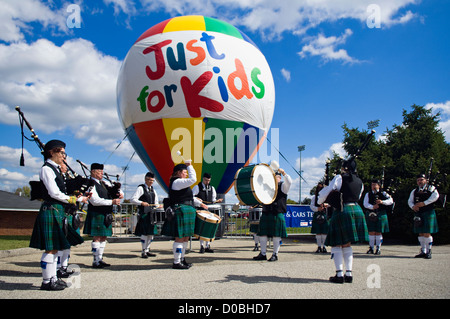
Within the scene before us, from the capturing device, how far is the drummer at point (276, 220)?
Answer: 6512 millimetres

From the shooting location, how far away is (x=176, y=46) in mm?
10719

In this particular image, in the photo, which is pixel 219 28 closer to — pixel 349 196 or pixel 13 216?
pixel 349 196

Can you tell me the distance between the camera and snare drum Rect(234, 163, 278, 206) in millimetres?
5998

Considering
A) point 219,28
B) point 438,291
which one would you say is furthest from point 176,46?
point 438,291

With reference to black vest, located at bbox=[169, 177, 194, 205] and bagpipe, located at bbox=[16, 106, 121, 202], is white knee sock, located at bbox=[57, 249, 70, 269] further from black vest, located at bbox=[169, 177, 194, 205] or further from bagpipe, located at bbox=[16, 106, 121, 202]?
black vest, located at bbox=[169, 177, 194, 205]

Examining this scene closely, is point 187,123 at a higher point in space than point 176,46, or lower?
lower

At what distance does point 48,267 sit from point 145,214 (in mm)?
3251

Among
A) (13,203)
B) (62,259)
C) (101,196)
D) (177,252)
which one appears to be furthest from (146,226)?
(13,203)

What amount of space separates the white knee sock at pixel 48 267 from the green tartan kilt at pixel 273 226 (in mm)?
3852

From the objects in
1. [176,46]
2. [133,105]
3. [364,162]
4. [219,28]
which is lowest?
[364,162]

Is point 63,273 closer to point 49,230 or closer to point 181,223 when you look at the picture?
point 49,230
